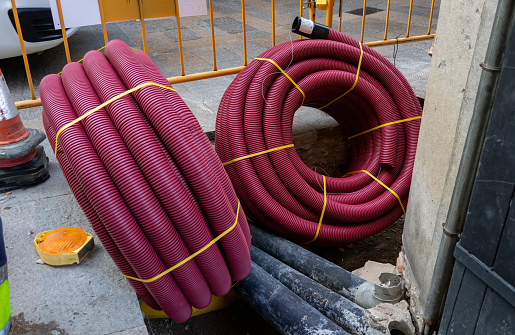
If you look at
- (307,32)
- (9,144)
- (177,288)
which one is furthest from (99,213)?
(307,32)

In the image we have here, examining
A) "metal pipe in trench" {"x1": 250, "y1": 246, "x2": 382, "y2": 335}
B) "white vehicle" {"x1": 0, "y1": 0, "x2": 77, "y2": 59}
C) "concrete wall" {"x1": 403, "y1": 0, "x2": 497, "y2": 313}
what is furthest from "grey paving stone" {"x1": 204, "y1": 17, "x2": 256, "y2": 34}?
"concrete wall" {"x1": 403, "y1": 0, "x2": 497, "y2": 313}

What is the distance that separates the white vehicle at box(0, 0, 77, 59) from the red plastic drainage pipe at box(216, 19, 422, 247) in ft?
7.56

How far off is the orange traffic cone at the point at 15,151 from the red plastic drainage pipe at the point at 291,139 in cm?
127

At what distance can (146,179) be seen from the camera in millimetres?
2215

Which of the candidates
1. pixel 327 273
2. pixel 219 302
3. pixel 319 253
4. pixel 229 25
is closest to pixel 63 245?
pixel 219 302

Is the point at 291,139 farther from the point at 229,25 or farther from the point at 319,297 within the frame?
the point at 229,25

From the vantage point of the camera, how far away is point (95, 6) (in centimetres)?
362

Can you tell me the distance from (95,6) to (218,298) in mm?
2437

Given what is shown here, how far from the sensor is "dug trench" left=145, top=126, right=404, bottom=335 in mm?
3240

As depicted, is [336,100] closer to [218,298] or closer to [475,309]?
[218,298]

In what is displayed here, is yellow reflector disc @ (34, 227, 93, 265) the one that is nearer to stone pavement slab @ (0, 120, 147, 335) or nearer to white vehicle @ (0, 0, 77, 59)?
stone pavement slab @ (0, 120, 147, 335)

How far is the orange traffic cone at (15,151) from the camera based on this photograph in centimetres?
297

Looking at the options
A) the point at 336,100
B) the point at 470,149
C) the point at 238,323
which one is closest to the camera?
the point at 470,149

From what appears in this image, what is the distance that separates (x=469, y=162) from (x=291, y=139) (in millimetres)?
1713
